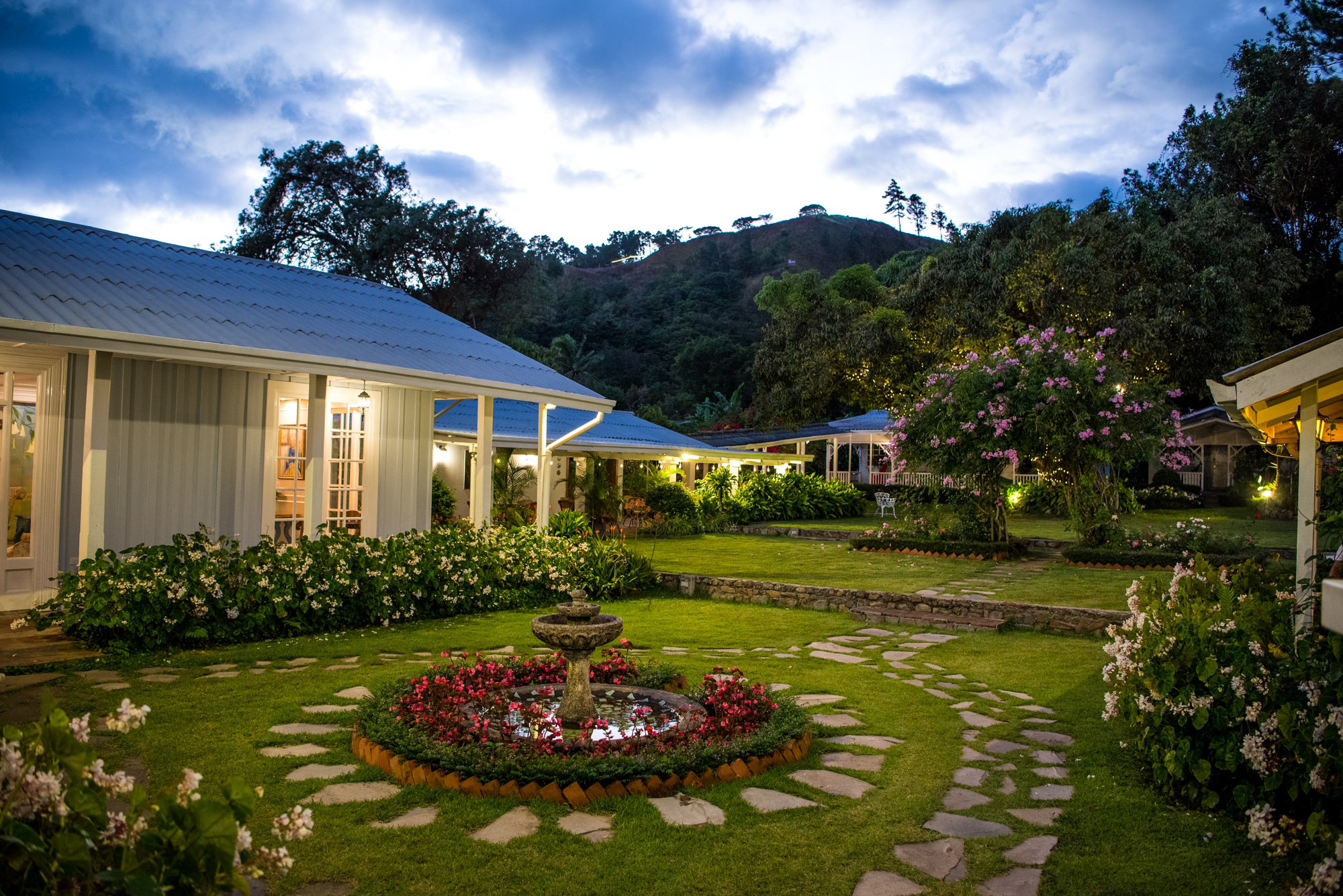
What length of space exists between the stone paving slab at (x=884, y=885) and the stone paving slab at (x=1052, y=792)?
130 centimetres

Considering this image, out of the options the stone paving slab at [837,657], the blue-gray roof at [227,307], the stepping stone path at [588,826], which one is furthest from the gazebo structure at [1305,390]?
the blue-gray roof at [227,307]

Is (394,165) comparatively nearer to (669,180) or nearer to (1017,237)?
(1017,237)

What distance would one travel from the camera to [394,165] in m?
33.9

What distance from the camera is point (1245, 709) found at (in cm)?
377

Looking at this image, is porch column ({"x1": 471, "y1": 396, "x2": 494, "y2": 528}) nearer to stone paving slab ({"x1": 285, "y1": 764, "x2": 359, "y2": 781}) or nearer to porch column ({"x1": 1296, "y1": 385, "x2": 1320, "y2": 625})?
stone paving slab ({"x1": 285, "y1": 764, "x2": 359, "y2": 781})

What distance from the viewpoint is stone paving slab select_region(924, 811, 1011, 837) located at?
374 cm

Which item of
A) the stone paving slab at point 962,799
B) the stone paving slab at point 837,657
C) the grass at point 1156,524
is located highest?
the grass at point 1156,524

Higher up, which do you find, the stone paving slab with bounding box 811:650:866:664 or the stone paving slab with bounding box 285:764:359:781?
the stone paving slab with bounding box 285:764:359:781

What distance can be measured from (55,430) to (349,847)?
6718 mm

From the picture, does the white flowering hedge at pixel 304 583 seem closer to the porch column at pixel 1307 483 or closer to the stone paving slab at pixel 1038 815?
the stone paving slab at pixel 1038 815

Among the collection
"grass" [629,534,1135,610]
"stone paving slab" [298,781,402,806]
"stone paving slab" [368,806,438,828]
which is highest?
"grass" [629,534,1135,610]

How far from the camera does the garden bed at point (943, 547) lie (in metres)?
15.7

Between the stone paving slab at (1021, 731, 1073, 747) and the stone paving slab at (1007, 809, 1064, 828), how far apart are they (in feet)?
3.78

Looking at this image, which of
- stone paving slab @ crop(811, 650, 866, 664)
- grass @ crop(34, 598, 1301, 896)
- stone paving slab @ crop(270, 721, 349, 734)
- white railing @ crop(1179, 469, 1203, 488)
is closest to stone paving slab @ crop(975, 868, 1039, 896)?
grass @ crop(34, 598, 1301, 896)
